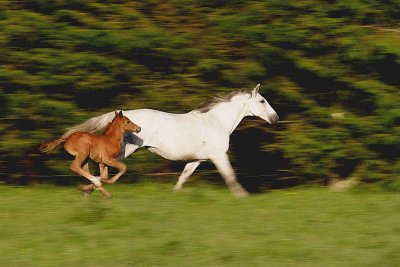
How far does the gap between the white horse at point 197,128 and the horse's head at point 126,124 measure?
0.47m

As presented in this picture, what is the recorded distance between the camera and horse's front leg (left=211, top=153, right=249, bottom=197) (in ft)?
38.3

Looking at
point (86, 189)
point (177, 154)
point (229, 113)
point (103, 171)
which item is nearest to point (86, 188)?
point (86, 189)

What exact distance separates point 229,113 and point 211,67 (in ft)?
2.26

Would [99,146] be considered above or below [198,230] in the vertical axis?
above

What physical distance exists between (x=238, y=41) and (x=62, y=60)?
7.80ft

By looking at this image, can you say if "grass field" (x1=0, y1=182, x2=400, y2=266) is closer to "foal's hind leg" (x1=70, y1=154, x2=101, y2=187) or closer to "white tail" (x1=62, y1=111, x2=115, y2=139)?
"foal's hind leg" (x1=70, y1=154, x2=101, y2=187)

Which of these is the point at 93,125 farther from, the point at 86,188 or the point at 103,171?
the point at 86,188

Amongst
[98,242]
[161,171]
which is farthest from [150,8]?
[98,242]


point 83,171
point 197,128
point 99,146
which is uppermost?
point 99,146

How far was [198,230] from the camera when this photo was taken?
8867 millimetres

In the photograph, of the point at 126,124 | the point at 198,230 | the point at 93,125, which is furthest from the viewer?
the point at 93,125

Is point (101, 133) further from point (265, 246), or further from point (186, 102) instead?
point (265, 246)

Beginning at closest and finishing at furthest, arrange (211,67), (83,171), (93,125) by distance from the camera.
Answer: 1. (83,171)
2. (93,125)
3. (211,67)

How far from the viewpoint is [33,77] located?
1155 cm
